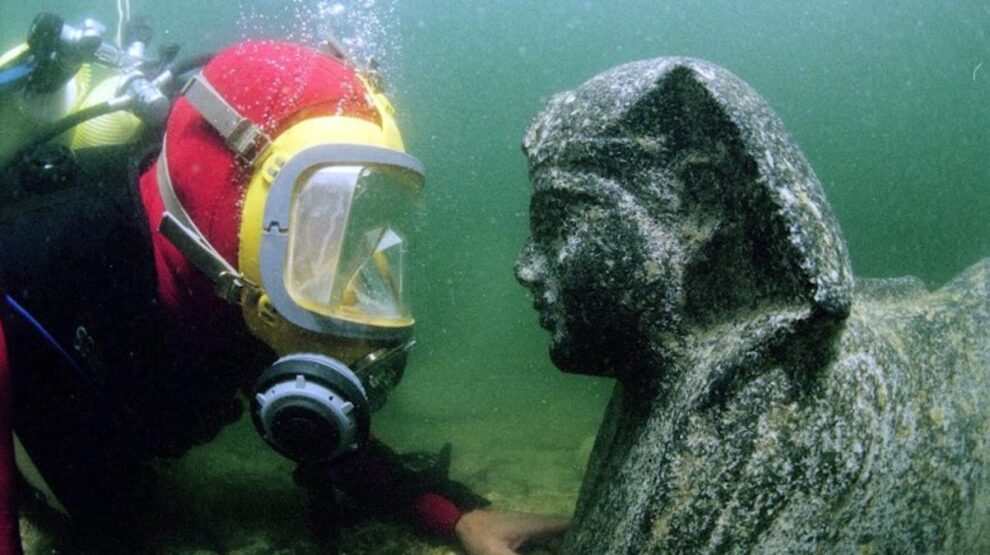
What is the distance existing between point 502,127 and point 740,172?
80.1 m

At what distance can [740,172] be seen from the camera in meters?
1.87

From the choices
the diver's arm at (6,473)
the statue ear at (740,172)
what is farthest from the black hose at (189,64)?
the statue ear at (740,172)

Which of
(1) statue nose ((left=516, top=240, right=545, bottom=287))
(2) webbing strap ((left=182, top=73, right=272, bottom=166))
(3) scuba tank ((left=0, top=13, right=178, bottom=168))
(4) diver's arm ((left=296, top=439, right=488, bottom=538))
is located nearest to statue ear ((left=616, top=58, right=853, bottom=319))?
(1) statue nose ((left=516, top=240, right=545, bottom=287))

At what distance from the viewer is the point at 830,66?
206 feet

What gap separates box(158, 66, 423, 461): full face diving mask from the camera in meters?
2.41

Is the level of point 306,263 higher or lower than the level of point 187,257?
higher

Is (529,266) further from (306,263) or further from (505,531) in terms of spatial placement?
(505,531)

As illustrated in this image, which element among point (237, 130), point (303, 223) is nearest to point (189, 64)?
point (237, 130)

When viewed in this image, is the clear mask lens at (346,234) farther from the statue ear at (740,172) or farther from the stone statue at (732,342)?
the statue ear at (740,172)

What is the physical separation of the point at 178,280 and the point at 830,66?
74.4m

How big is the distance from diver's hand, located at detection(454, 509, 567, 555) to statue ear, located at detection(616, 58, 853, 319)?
2.21 meters

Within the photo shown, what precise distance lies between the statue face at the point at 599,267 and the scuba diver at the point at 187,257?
869 millimetres

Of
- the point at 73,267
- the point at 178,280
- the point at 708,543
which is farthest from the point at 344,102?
the point at 708,543

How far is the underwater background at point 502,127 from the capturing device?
4.82 m
